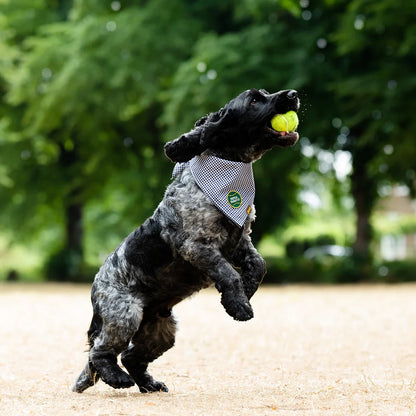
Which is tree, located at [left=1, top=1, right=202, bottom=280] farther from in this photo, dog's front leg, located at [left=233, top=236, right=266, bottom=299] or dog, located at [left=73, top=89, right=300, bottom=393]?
dog's front leg, located at [left=233, top=236, right=266, bottom=299]

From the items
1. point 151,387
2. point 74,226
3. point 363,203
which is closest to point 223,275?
point 151,387

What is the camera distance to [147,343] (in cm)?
591

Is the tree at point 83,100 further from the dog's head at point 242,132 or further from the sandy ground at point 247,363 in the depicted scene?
the dog's head at point 242,132

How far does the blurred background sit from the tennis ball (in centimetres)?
1332

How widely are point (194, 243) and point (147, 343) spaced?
1.09m

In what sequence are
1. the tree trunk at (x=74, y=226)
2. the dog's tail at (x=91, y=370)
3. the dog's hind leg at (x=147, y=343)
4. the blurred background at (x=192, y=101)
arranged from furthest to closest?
the tree trunk at (x=74, y=226) < the blurred background at (x=192, y=101) < the dog's hind leg at (x=147, y=343) < the dog's tail at (x=91, y=370)

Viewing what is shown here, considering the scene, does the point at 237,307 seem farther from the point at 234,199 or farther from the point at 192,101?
the point at 192,101

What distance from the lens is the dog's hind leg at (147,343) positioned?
19.4ft

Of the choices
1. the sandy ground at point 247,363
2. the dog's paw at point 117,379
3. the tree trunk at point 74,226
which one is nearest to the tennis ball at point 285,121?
the sandy ground at point 247,363

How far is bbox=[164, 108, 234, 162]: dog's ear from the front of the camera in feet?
17.9

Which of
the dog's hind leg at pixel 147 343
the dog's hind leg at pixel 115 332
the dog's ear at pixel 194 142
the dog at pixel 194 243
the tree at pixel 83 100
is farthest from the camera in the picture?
the tree at pixel 83 100

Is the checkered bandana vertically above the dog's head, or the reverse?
the dog's head

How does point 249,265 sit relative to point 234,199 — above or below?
below

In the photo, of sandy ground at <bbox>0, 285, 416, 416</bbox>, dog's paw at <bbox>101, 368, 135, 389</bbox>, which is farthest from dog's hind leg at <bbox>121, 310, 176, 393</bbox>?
dog's paw at <bbox>101, 368, 135, 389</bbox>
